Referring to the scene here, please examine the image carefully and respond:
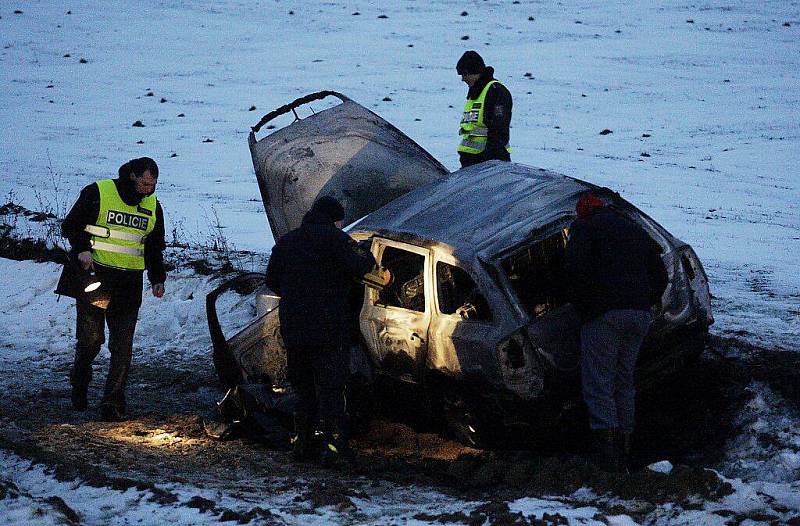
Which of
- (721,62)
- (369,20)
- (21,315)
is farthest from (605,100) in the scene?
(21,315)

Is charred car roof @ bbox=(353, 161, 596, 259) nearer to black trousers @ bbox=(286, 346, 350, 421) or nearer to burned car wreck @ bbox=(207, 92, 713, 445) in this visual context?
burned car wreck @ bbox=(207, 92, 713, 445)

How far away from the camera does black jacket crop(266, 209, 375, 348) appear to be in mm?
6418

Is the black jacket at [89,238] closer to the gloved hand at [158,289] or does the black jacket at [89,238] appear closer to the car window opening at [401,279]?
the gloved hand at [158,289]

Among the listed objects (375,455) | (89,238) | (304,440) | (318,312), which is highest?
(89,238)

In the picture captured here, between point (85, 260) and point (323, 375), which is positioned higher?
point (85, 260)

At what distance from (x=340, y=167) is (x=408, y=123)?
11.6 meters

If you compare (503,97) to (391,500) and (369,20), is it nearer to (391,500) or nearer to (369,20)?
(391,500)

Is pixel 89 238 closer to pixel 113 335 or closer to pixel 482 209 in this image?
pixel 113 335

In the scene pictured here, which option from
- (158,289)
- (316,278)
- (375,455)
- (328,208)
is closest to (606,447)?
(375,455)

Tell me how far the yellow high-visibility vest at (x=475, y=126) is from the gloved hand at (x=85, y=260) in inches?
147

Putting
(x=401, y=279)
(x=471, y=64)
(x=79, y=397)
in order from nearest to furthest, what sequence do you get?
(x=401, y=279) < (x=79, y=397) < (x=471, y=64)

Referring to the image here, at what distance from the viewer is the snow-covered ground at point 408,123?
6422 millimetres


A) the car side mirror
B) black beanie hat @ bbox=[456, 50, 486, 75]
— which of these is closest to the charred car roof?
the car side mirror

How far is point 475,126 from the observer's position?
971 centimetres
